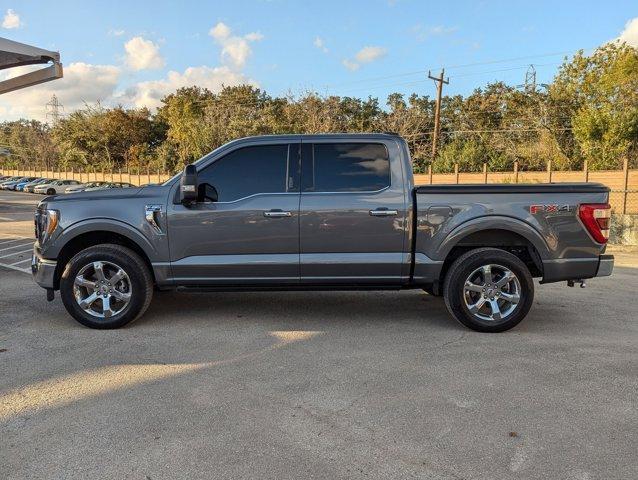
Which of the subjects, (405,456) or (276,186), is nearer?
(405,456)

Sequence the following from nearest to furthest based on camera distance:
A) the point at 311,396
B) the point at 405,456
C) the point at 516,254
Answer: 1. the point at 405,456
2. the point at 311,396
3. the point at 516,254

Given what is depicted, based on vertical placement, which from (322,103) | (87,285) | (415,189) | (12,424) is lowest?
(12,424)

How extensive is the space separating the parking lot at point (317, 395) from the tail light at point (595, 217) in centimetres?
105

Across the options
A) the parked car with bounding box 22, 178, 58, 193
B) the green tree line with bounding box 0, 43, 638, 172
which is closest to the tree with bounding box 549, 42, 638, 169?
the green tree line with bounding box 0, 43, 638, 172

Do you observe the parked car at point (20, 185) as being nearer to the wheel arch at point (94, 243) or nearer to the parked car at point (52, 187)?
the parked car at point (52, 187)

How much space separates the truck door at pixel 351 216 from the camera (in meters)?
5.20

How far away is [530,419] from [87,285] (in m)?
4.30

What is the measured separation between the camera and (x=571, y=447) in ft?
9.99

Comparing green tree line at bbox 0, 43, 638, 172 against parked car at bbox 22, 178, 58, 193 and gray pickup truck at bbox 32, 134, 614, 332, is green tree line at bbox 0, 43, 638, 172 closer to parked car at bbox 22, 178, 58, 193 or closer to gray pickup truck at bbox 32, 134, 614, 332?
parked car at bbox 22, 178, 58, 193

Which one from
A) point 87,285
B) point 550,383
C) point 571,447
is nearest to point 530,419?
point 571,447

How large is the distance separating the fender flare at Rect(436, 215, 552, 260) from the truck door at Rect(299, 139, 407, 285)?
55 cm

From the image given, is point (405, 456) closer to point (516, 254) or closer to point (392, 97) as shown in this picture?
point (516, 254)

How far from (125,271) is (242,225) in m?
1.29

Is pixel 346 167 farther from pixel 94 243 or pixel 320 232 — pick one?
pixel 94 243
